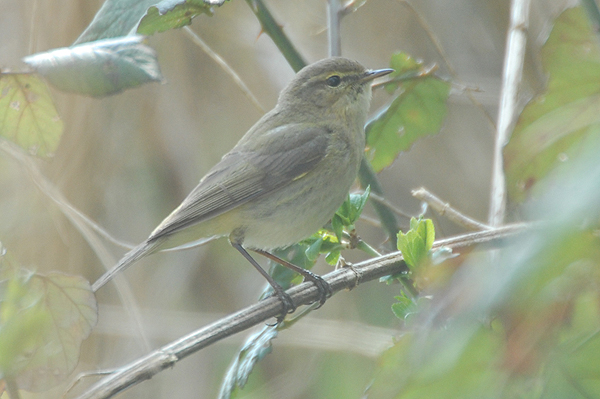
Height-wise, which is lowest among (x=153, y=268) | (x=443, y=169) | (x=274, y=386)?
(x=274, y=386)

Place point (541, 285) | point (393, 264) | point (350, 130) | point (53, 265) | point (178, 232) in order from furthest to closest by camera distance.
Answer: point (53, 265) < point (350, 130) < point (178, 232) < point (393, 264) < point (541, 285)

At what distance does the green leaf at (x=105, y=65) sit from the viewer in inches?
65.7

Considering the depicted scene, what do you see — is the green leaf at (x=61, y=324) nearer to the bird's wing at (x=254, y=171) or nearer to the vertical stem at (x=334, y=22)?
the bird's wing at (x=254, y=171)

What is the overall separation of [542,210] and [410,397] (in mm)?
198

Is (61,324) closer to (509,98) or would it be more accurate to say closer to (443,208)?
(443,208)

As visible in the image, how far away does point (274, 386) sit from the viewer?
4.57m

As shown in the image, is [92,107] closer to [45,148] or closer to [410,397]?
[45,148]

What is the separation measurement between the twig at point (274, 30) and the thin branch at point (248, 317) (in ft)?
2.70

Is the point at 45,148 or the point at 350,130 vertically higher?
the point at 45,148

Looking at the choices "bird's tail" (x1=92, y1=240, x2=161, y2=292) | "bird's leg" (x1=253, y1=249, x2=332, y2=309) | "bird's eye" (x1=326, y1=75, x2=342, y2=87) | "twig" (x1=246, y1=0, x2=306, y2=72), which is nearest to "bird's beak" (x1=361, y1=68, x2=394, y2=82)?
"bird's eye" (x1=326, y1=75, x2=342, y2=87)

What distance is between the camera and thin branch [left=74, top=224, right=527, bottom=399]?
1.44 meters

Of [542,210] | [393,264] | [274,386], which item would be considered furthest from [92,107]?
[542,210]

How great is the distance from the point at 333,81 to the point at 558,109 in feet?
6.74

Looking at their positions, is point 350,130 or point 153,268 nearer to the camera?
point 350,130
